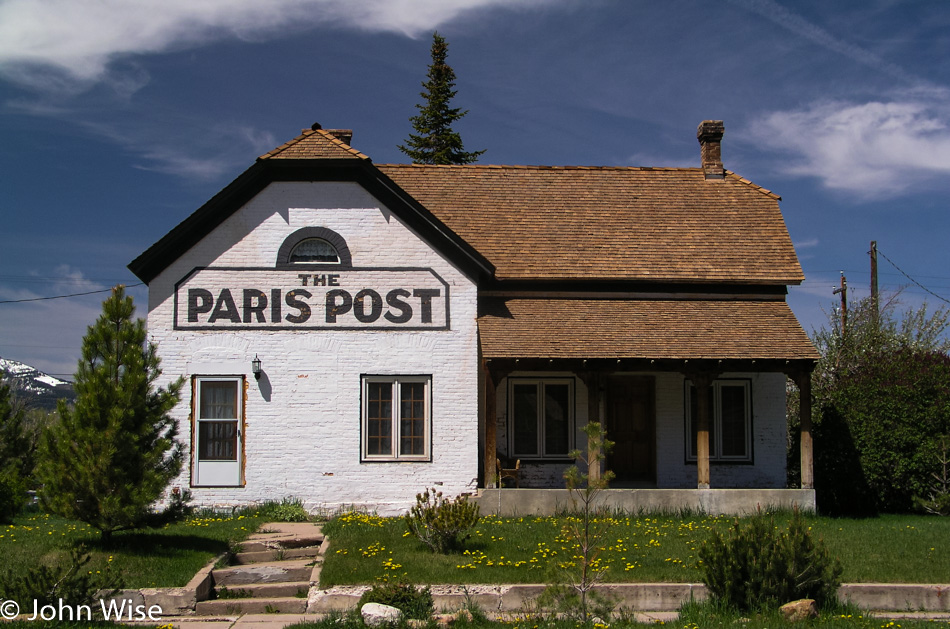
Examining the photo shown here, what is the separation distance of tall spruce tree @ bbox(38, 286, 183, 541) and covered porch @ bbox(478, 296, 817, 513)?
6156 millimetres

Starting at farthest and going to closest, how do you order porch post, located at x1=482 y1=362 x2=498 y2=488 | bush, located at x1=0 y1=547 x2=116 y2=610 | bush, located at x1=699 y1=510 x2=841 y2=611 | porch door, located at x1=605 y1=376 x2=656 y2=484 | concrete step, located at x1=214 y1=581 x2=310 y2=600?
1. porch door, located at x1=605 y1=376 x2=656 y2=484
2. porch post, located at x1=482 y1=362 x2=498 y2=488
3. concrete step, located at x1=214 y1=581 x2=310 y2=600
4. bush, located at x1=699 y1=510 x2=841 y2=611
5. bush, located at x1=0 y1=547 x2=116 y2=610

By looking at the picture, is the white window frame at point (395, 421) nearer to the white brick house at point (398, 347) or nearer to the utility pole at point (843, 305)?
the white brick house at point (398, 347)

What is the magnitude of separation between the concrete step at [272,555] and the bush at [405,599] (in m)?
3.16

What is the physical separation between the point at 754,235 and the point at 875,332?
7.13 m

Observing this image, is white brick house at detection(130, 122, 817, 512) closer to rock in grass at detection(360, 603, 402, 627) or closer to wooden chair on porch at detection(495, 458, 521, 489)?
wooden chair on porch at detection(495, 458, 521, 489)

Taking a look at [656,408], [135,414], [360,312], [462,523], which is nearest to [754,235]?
[656,408]

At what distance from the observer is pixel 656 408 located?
17.5 m

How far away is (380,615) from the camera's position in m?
8.49

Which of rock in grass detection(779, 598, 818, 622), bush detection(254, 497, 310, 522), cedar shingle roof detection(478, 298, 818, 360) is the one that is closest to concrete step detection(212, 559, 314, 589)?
bush detection(254, 497, 310, 522)

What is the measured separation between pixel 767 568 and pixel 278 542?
22.6 feet

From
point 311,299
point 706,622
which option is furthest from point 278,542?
point 706,622

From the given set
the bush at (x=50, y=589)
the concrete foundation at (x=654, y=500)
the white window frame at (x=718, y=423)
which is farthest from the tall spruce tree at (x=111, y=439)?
the white window frame at (x=718, y=423)

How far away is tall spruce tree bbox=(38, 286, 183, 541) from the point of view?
10680 mm

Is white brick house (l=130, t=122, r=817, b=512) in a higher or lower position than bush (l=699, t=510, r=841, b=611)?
higher
